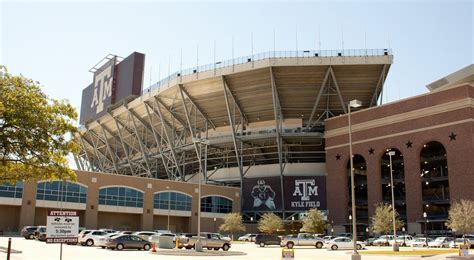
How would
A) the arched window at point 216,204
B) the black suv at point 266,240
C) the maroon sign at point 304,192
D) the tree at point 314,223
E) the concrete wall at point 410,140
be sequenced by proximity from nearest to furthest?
the black suv at point 266,240, the concrete wall at point 410,140, the tree at point 314,223, the maroon sign at point 304,192, the arched window at point 216,204

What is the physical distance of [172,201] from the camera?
76.9 m

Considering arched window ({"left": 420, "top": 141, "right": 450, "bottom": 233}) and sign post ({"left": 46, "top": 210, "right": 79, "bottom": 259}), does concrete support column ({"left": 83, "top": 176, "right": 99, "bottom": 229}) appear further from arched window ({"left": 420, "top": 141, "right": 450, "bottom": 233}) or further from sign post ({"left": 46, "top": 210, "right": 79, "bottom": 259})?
sign post ({"left": 46, "top": 210, "right": 79, "bottom": 259})

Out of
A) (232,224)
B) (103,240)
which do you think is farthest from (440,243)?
(103,240)

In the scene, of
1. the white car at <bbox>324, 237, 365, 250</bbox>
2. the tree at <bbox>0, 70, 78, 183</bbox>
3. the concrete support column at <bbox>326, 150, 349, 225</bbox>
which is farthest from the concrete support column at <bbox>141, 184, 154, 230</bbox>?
the tree at <bbox>0, 70, 78, 183</bbox>

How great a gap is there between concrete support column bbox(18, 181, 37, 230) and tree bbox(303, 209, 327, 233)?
37.4 metres

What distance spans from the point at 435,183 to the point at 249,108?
30722mm

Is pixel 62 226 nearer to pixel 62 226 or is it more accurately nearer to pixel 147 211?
pixel 62 226

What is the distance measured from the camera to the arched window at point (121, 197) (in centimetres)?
6931

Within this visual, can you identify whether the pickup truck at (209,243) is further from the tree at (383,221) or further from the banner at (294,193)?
the banner at (294,193)

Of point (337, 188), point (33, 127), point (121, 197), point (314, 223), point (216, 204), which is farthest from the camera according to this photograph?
point (216, 204)

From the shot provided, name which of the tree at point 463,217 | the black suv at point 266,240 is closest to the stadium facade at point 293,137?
the tree at point 463,217

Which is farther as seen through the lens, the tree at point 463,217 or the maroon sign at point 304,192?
the maroon sign at point 304,192

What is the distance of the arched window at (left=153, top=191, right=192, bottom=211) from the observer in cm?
7532

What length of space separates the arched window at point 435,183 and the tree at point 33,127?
56998mm
